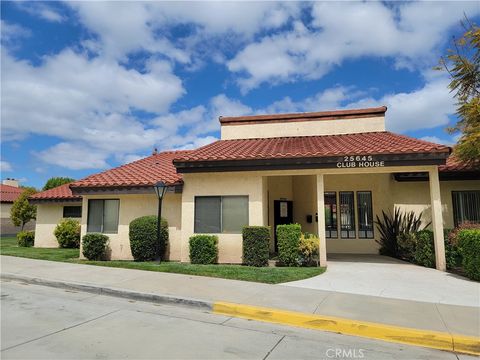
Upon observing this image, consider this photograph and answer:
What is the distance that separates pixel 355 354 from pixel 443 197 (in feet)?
34.1

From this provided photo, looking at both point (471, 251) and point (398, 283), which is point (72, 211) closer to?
point (398, 283)

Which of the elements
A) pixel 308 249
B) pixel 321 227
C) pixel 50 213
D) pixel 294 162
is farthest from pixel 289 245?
pixel 50 213

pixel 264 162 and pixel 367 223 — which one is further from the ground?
pixel 264 162

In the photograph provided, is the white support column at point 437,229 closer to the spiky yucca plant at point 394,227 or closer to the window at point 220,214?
the spiky yucca plant at point 394,227

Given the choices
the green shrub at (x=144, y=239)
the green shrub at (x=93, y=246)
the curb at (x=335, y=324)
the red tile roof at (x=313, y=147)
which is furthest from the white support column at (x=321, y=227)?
the green shrub at (x=93, y=246)

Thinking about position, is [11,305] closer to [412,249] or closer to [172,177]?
[172,177]

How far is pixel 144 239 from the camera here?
Answer: 12.1 meters

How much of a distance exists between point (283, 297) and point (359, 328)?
1968 millimetres

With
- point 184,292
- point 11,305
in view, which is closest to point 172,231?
point 184,292

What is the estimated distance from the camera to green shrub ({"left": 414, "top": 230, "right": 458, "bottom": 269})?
10.2 m

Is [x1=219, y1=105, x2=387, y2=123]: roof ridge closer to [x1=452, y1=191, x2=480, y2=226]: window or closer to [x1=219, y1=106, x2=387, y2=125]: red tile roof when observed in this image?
[x1=219, y1=106, x2=387, y2=125]: red tile roof

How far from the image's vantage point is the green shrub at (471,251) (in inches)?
338

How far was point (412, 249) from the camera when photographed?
1164 centimetres

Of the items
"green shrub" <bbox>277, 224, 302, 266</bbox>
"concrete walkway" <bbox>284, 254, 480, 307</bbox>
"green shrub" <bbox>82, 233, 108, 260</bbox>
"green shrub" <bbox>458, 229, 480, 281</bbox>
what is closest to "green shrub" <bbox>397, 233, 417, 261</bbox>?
"concrete walkway" <bbox>284, 254, 480, 307</bbox>
